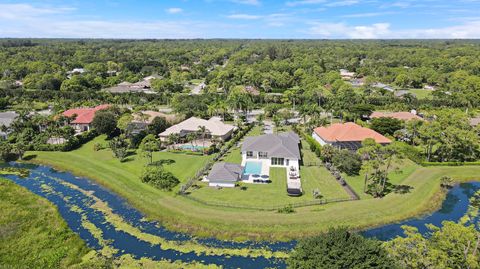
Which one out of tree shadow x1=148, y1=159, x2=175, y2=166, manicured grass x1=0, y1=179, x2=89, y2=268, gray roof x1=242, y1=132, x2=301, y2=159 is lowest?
manicured grass x1=0, y1=179, x2=89, y2=268

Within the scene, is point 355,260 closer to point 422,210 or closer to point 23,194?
point 422,210

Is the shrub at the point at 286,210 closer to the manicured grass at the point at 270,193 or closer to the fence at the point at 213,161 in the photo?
the manicured grass at the point at 270,193

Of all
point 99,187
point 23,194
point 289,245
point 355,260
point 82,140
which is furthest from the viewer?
point 82,140

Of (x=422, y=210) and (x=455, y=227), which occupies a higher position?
(x=455, y=227)

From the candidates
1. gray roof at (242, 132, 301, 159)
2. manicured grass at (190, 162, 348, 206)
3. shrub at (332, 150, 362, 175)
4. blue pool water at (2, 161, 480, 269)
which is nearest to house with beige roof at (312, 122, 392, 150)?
gray roof at (242, 132, 301, 159)

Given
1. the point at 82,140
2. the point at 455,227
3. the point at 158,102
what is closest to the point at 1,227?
the point at 82,140

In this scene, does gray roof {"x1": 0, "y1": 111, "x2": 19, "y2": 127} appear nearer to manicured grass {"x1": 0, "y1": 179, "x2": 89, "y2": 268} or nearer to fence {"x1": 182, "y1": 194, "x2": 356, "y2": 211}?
manicured grass {"x1": 0, "y1": 179, "x2": 89, "y2": 268}

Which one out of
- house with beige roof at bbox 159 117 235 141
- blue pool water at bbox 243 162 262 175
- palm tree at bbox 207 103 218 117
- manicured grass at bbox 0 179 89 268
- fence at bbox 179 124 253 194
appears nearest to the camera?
manicured grass at bbox 0 179 89 268
